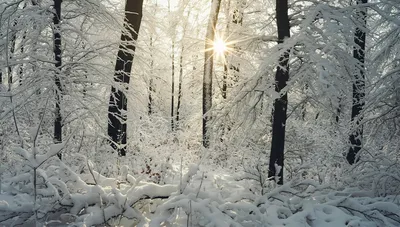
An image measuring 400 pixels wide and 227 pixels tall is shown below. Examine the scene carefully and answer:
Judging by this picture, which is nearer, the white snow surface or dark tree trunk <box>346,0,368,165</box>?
the white snow surface

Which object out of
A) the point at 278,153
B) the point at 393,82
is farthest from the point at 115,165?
the point at 393,82

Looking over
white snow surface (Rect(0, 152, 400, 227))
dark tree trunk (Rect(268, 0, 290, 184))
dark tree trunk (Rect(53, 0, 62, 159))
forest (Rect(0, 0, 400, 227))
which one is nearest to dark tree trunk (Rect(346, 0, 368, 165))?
forest (Rect(0, 0, 400, 227))

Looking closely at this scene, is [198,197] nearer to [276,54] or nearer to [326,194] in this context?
[326,194]

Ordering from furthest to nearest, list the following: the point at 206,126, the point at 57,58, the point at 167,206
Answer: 1. the point at 206,126
2. the point at 57,58
3. the point at 167,206

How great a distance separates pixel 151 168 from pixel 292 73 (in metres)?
3.57

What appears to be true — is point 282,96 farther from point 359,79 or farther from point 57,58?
point 57,58

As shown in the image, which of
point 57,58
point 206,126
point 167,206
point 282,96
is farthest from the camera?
point 206,126

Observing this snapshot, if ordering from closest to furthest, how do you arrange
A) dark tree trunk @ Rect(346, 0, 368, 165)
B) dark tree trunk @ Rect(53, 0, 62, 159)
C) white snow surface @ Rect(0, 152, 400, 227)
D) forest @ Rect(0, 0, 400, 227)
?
white snow surface @ Rect(0, 152, 400, 227)
forest @ Rect(0, 0, 400, 227)
dark tree trunk @ Rect(346, 0, 368, 165)
dark tree trunk @ Rect(53, 0, 62, 159)

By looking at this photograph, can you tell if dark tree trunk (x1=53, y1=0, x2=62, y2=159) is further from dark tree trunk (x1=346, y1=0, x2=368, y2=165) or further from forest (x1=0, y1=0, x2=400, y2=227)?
dark tree trunk (x1=346, y1=0, x2=368, y2=165)

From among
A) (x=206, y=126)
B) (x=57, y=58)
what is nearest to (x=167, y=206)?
(x=206, y=126)

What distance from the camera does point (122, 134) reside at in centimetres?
781

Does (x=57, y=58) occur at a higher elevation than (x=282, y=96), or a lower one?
higher

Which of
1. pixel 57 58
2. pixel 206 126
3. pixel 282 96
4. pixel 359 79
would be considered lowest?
pixel 206 126

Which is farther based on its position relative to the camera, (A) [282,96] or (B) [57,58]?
(B) [57,58]
